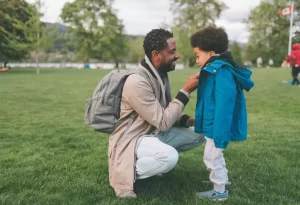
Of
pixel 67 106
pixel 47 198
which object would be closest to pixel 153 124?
pixel 47 198

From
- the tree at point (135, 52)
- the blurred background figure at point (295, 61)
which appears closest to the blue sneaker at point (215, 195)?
the blurred background figure at point (295, 61)

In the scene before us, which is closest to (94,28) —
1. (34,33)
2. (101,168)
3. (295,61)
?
(34,33)

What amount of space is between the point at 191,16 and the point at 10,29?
33.4 m

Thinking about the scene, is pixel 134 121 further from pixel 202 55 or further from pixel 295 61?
pixel 295 61

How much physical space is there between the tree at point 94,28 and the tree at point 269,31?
24.2 meters

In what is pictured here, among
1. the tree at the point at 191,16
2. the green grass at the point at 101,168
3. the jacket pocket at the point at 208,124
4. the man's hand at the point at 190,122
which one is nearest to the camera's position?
the jacket pocket at the point at 208,124

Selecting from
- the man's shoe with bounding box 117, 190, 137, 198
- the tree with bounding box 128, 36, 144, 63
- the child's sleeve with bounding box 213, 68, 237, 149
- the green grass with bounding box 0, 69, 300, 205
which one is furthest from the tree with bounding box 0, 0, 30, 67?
the tree with bounding box 128, 36, 144, 63

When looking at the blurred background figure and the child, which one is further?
the blurred background figure

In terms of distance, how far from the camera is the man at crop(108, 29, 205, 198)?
3215mm

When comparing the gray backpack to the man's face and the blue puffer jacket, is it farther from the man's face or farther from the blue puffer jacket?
the blue puffer jacket

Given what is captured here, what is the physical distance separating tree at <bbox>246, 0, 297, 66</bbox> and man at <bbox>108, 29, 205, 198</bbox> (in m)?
67.4

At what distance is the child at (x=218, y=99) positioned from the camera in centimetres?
304

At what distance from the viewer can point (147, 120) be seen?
3260mm

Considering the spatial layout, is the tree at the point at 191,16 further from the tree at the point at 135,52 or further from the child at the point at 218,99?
the child at the point at 218,99
